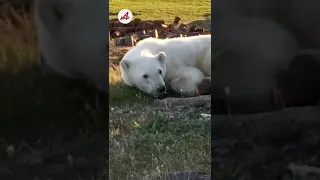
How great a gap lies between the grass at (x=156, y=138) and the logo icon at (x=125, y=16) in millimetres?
23

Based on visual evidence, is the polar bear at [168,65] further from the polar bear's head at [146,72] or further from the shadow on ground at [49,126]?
the shadow on ground at [49,126]

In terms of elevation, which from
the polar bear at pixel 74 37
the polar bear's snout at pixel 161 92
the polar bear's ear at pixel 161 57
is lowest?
the polar bear's snout at pixel 161 92

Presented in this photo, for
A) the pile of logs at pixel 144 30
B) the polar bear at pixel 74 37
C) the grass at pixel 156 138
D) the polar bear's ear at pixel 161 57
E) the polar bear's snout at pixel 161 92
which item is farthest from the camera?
the polar bear's ear at pixel 161 57

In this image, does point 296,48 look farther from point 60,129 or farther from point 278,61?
point 60,129

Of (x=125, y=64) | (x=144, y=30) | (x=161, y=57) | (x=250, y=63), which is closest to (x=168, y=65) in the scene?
(x=161, y=57)

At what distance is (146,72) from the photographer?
4.40 m

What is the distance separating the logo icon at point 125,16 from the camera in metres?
2.97

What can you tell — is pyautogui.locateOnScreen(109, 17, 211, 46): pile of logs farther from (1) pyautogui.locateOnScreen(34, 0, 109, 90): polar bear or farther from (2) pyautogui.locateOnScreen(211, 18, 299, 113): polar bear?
(2) pyautogui.locateOnScreen(211, 18, 299, 113): polar bear

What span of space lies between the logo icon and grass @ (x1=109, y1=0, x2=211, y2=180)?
23 millimetres

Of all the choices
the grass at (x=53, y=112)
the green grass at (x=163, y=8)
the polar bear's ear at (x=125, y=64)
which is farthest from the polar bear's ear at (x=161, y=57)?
the grass at (x=53, y=112)

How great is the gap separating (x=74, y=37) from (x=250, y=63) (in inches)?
34.6

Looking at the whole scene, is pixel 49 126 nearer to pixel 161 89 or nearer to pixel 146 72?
pixel 161 89

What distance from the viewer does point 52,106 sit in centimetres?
258

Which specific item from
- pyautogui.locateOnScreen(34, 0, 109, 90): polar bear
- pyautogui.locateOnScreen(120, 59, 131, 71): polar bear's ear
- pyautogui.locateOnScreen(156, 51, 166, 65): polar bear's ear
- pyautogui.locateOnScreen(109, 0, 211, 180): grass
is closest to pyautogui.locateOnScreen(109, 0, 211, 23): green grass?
pyautogui.locateOnScreen(109, 0, 211, 180): grass
